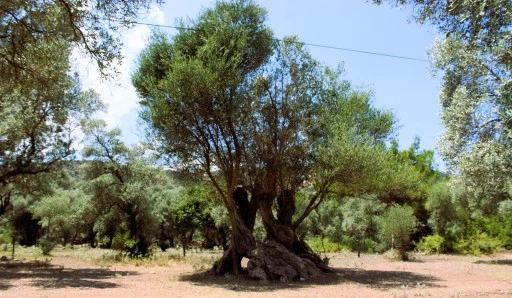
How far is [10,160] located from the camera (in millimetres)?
19953

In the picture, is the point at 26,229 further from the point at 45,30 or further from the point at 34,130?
A: the point at 45,30

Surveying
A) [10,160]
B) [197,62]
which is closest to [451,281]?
[197,62]

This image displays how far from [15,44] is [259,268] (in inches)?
456

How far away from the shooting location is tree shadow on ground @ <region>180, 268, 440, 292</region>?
46.4 feet

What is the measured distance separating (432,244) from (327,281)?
17222 millimetres

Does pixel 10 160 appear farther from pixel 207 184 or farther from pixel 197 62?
pixel 197 62

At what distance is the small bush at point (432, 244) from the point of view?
29.4 metres

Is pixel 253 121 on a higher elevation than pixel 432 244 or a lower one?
higher

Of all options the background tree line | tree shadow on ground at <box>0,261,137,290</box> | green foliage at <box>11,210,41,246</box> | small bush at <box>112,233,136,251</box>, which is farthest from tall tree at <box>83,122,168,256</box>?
green foliage at <box>11,210,41,246</box>

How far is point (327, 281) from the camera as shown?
15609 millimetres

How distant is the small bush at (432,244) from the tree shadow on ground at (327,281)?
12.6m

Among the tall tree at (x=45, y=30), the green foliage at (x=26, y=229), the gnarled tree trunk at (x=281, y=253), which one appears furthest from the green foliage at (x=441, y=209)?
the green foliage at (x=26, y=229)

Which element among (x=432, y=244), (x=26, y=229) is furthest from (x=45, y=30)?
(x=26, y=229)

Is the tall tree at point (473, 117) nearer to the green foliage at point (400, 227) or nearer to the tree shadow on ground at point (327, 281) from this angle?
the tree shadow on ground at point (327, 281)
